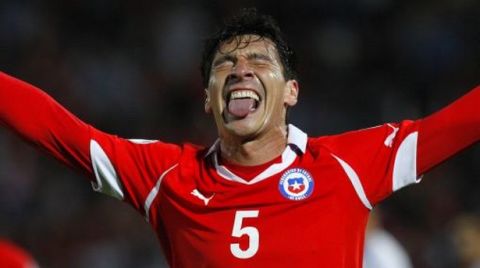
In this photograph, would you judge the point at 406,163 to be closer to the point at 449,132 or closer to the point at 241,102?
the point at 449,132

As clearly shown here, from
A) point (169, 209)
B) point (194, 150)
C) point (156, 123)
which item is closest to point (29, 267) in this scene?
point (169, 209)

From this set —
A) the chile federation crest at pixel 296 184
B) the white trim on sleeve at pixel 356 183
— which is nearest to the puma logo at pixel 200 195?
the chile federation crest at pixel 296 184

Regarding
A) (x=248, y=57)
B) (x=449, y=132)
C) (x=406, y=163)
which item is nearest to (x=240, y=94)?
(x=248, y=57)

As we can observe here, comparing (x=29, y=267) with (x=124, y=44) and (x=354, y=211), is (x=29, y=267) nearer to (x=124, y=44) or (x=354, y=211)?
(x=354, y=211)

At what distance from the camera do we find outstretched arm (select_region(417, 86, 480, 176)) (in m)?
3.82

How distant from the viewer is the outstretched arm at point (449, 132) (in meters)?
3.82

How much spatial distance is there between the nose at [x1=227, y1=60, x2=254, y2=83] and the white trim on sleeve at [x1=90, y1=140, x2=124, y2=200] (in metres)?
0.51

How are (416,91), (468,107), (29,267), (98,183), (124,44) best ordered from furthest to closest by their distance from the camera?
(124,44)
(416,91)
(98,183)
(468,107)
(29,267)

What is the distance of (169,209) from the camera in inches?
159

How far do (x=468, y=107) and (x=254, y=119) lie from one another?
75 cm

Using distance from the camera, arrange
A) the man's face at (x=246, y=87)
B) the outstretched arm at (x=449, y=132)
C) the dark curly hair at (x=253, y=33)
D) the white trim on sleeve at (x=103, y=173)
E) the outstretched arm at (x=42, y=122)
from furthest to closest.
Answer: the dark curly hair at (x=253, y=33) < the man's face at (x=246, y=87) < the white trim on sleeve at (x=103, y=173) < the outstretched arm at (x=42, y=122) < the outstretched arm at (x=449, y=132)

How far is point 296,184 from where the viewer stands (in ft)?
13.2

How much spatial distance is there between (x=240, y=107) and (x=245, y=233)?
1.52 ft

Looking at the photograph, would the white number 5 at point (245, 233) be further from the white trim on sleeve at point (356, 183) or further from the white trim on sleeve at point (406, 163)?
the white trim on sleeve at point (406, 163)
